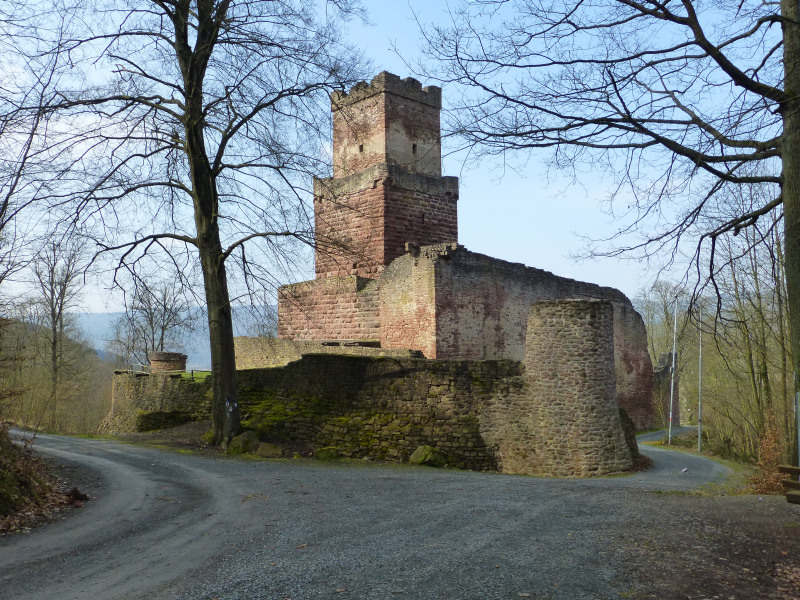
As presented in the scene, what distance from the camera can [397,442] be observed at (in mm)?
14609

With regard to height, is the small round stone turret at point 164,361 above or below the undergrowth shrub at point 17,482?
above

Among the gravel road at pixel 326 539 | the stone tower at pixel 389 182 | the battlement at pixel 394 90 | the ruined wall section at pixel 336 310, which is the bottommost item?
the gravel road at pixel 326 539

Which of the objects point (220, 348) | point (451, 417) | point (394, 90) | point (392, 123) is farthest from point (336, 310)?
point (451, 417)

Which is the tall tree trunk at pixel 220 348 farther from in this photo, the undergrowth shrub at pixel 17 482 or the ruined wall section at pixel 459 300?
the ruined wall section at pixel 459 300

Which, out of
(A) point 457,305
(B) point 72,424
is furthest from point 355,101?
(B) point 72,424

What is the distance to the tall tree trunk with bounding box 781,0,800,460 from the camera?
24.2ft

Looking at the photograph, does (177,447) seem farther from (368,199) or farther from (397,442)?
(368,199)

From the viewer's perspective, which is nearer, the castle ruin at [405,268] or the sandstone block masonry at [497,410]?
the sandstone block masonry at [497,410]

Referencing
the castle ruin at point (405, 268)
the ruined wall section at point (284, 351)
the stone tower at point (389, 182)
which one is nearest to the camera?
the ruined wall section at point (284, 351)

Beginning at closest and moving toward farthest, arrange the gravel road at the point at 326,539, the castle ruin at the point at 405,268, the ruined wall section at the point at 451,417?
the gravel road at the point at 326,539
the ruined wall section at the point at 451,417
the castle ruin at the point at 405,268

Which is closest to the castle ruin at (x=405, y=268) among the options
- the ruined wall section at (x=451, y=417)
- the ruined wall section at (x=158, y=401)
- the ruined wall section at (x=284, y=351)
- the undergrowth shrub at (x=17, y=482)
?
the ruined wall section at (x=284, y=351)

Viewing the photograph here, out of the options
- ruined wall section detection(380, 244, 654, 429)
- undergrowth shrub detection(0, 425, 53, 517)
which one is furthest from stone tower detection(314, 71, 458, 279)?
undergrowth shrub detection(0, 425, 53, 517)

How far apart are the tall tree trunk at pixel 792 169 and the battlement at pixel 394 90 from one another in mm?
16506

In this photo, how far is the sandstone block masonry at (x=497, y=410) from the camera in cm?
1445
